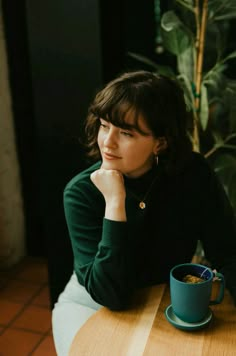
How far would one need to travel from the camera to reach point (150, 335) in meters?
1.01

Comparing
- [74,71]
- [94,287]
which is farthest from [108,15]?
[94,287]

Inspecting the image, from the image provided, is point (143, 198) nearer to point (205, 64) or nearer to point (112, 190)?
point (112, 190)

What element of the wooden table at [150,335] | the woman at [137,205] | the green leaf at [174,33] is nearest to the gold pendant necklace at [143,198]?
the woman at [137,205]

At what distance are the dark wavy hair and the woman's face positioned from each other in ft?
0.05

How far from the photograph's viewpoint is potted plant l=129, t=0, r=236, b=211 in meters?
1.82

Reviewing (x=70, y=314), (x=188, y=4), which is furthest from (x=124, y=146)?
(x=188, y=4)

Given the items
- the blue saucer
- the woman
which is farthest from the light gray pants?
the blue saucer

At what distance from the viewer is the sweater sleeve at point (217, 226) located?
1.38 meters

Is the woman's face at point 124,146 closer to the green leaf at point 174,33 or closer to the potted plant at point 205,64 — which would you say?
the potted plant at point 205,64

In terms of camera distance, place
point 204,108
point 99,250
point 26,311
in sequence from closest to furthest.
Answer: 1. point 99,250
2. point 204,108
3. point 26,311

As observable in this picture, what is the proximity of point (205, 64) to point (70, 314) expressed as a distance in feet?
4.19

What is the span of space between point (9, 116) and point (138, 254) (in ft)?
5.13

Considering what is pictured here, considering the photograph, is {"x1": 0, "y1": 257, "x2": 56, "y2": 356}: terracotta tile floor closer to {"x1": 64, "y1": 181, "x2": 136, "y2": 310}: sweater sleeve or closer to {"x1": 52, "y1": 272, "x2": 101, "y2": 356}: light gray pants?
{"x1": 52, "y1": 272, "x2": 101, "y2": 356}: light gray pants

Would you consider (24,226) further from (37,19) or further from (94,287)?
(94,287)
